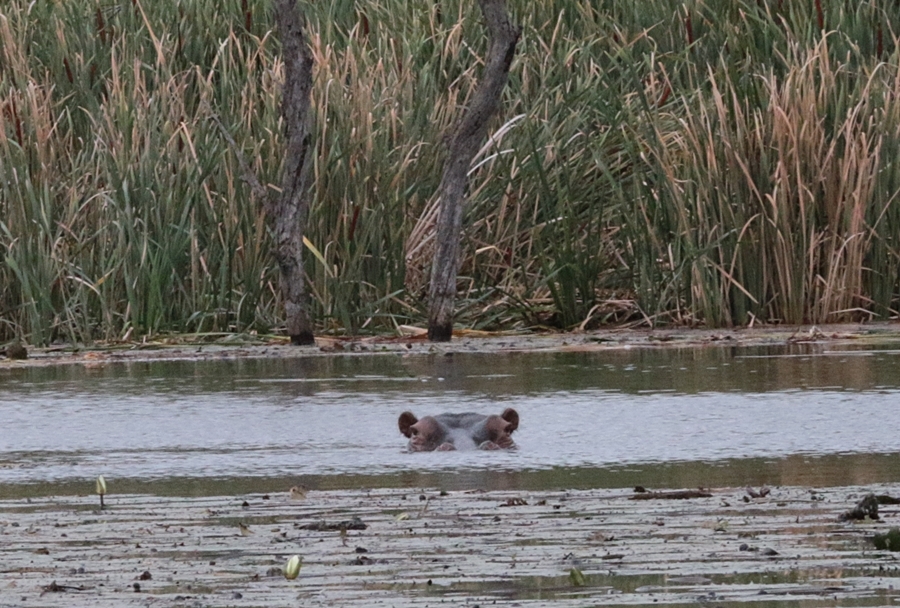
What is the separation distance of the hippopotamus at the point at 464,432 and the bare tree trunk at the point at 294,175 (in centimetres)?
366

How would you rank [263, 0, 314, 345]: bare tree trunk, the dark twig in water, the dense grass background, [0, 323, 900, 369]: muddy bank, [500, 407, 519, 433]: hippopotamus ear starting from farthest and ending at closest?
1. the dense grass background
2. [263, 0, 314, 345]: bare tree trunk
3. [0, 323, 900, 369]: muddy bank
4. [500, 407, 519, 433]: hippopotamus ear
5. the dark twig in water

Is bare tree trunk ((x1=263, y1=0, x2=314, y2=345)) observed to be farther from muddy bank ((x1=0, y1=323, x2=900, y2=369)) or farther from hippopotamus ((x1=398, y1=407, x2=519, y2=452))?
hippopotamus ((x1=398, y1=407, x2=519, y2=452))

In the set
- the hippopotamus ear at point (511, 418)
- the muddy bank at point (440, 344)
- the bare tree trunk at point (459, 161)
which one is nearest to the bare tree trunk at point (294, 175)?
the muddy bank at point (440, 344)

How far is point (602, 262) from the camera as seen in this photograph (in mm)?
10617

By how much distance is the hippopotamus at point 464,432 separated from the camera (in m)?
5.91

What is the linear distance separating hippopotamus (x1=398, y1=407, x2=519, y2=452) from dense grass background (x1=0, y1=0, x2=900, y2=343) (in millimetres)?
4197

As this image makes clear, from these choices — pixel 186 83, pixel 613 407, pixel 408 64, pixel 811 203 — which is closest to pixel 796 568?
pixel 613 407

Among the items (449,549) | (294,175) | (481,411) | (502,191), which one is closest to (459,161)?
(294,175)

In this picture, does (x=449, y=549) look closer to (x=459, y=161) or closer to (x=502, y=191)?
(x=459, y=161)

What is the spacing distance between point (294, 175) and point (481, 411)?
296 cm

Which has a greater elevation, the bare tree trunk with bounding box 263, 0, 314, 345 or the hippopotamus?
the bare tree trunk with bounding box 263, 0, 314, 345

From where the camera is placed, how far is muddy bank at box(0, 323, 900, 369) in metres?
9.30

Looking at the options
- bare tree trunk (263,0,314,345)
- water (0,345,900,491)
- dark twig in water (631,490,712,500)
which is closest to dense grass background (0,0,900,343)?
bare tree trunk (263,0,314,345)

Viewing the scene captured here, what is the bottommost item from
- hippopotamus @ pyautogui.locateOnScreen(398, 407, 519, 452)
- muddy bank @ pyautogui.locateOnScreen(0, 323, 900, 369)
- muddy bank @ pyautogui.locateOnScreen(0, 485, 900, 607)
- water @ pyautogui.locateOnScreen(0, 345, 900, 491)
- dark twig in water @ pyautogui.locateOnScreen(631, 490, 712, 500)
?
muddy bank @ pyautogui.locateOnScreen(0, 323, 900, 369)
